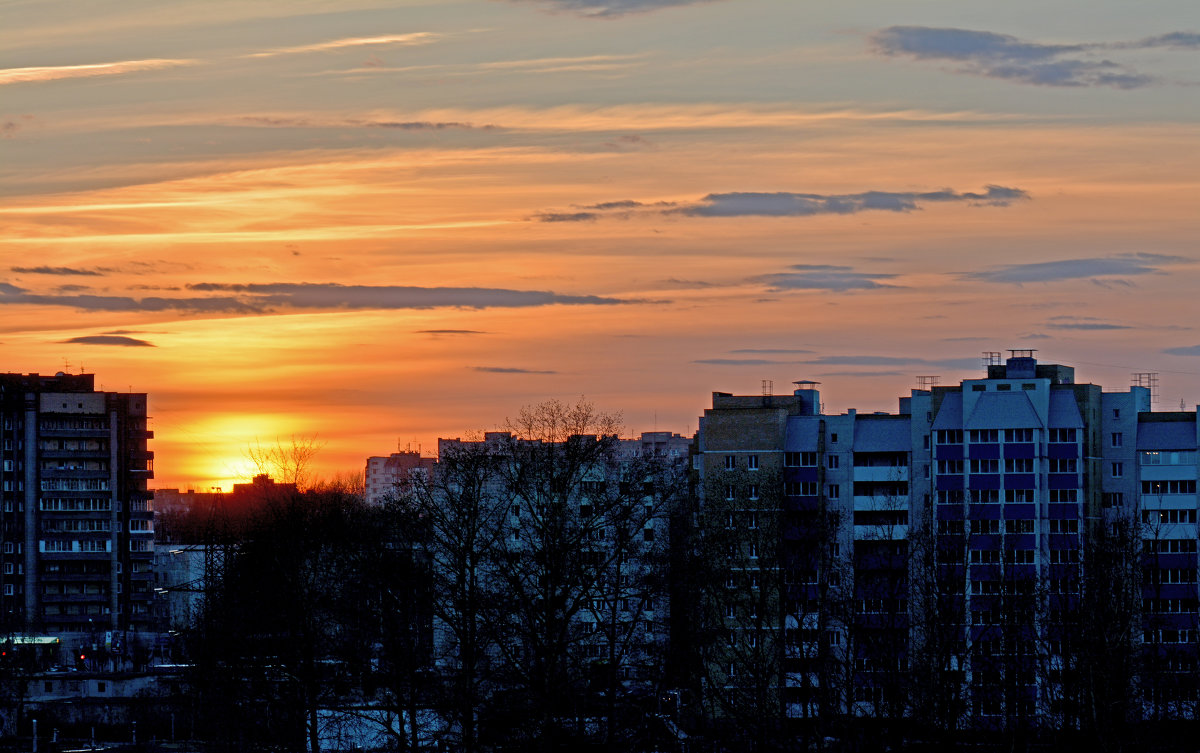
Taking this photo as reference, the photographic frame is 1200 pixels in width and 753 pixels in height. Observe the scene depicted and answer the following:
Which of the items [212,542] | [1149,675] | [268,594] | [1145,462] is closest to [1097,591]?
[1149,675]

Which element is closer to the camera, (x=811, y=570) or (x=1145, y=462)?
(x=811, y=570)

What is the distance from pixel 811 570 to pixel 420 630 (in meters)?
21.8

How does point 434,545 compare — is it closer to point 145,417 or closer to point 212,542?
point 212,542

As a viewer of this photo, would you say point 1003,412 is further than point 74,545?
No

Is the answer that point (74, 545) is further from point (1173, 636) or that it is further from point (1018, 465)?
point (1173, 636)

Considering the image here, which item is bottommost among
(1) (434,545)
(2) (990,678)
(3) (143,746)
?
(3) (143,746)

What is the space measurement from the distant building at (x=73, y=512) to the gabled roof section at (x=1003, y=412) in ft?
258

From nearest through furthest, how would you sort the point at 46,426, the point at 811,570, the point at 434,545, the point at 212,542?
the point at 434,545
the point at 811,570
the point at 212,542
the point at 46,426

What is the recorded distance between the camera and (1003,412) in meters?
100

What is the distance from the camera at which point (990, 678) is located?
80.3 metres

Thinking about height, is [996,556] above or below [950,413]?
below

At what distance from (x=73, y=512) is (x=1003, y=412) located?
84519mm

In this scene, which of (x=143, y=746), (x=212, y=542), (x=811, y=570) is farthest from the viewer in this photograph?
(x=212, y=542)

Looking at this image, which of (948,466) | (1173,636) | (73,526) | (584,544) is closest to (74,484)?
(73,526)
